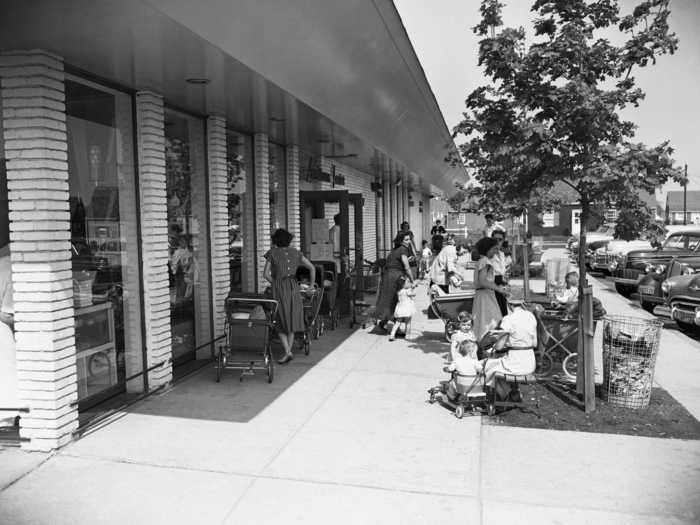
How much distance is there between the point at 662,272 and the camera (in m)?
13.9

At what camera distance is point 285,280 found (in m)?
8.23

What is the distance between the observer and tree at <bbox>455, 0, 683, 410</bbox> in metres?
6.62

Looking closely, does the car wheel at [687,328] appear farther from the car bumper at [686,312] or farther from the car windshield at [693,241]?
the car windshield at [693,241]

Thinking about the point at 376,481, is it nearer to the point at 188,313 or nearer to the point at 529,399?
the point at 529,399

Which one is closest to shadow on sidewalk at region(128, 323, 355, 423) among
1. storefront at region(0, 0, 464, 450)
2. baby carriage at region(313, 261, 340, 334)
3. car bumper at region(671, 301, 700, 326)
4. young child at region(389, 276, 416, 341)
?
storefront at region(0, 0, 464, 450)

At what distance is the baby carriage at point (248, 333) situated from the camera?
7484 mm

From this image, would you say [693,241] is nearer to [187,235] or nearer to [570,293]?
[570,293]

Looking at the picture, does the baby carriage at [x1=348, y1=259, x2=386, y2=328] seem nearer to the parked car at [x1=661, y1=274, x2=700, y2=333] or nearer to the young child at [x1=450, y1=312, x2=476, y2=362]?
the young child at [x1=450, y1=312, x2=476, y2=362]

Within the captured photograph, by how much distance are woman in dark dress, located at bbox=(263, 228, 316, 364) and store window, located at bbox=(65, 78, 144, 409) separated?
180 cm

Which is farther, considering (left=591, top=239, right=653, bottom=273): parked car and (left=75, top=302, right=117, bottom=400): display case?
(left=591, top=239, right=653, bottom=273): parked car

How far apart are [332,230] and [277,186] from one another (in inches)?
83.9

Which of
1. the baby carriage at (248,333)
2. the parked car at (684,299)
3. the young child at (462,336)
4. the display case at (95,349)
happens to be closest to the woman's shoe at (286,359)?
the baby carriage at (248,333)

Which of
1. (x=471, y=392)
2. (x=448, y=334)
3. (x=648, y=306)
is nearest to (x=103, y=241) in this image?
(x=471, y=392)

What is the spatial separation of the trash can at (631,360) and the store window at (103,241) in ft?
15.7
